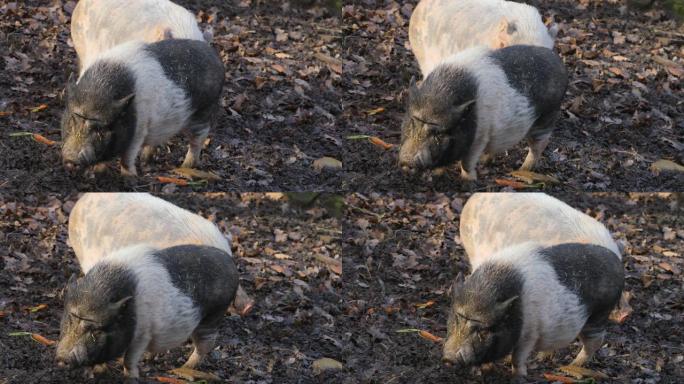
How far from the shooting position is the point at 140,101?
37.1 ft

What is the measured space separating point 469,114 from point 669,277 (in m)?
2.46

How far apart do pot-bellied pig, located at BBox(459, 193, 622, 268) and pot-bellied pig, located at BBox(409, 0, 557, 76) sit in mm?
1177

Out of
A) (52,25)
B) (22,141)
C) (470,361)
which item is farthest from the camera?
(52,25)

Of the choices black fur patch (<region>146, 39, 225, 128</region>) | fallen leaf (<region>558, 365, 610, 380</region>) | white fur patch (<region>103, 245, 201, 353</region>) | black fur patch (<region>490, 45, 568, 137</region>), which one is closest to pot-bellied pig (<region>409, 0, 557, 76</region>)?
black fur patch (<region>490, 45, 568, 137</region>)

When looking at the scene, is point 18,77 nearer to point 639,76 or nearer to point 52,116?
point 52,116

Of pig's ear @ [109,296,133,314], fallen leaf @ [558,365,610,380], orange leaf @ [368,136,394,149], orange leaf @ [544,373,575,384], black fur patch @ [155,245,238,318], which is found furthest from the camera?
orange leaf @ [368,136,394,149]

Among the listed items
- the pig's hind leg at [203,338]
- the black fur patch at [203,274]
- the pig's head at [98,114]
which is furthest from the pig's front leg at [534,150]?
the pig's head at [98,114]

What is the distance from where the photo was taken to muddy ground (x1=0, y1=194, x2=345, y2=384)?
38.3ft

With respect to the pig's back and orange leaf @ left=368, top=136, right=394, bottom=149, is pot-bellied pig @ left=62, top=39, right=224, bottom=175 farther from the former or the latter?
orange leaf @ left=368, top=136, right=394, bottom=149

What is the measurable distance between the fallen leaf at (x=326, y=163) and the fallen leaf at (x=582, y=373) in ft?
7.99

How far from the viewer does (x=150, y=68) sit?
11.4m

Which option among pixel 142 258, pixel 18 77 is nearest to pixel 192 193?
pixel 142 258

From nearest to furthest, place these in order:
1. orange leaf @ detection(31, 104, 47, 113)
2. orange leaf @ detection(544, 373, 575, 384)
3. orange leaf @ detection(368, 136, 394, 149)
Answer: orange leaf @ detection(544, 373, 575, 384), orange leaf @ detection(368, 136, 394, 149), orange leaf @ detection(31, 104, 47, 113)

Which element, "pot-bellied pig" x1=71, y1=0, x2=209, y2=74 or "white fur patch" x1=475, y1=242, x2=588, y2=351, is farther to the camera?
"pot-bellied pig" x1=71, y1=0, x2=209, y2=74
